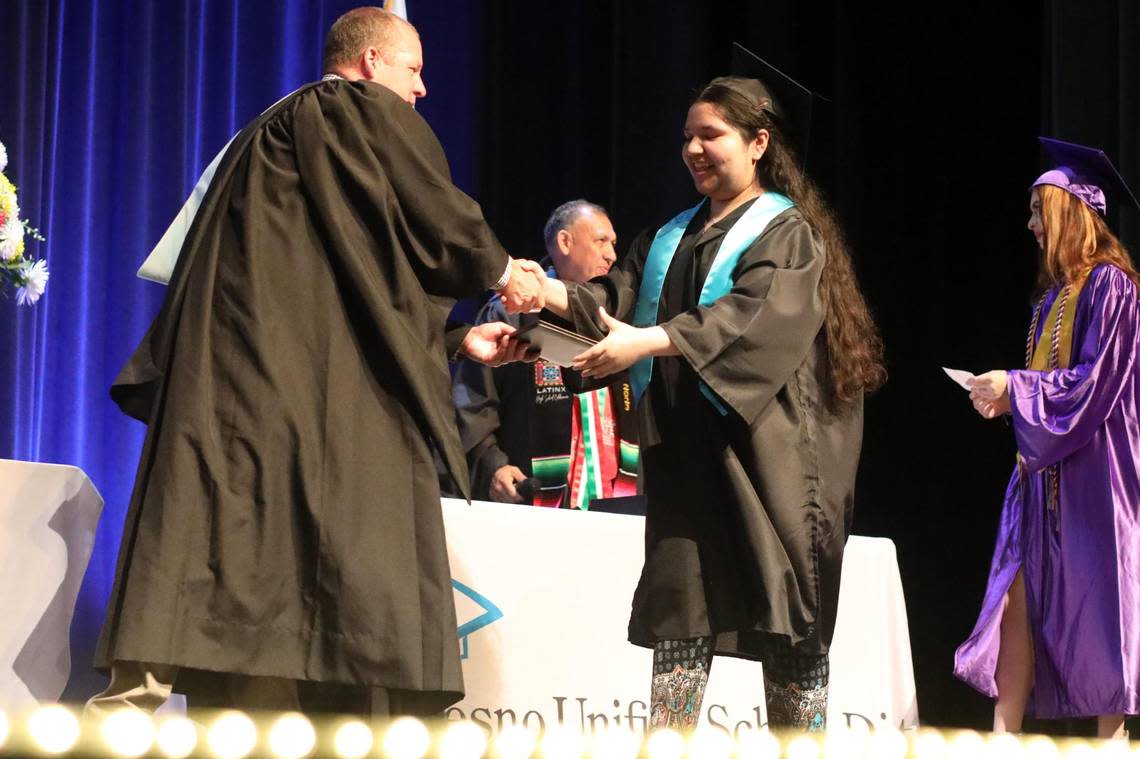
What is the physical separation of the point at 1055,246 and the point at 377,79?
2526 millimetres

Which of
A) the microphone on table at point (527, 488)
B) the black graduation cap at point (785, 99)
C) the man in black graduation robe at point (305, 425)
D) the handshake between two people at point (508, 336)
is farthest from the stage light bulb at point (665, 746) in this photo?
the microphone on table at point (527, 488)

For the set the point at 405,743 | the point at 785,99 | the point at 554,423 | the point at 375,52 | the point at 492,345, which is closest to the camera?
the point at 405,743

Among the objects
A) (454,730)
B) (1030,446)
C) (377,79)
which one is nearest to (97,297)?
(377,79)

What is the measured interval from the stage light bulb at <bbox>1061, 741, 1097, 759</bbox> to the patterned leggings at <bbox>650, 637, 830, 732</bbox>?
64.2 inches

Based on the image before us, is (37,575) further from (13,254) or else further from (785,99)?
(785,99)

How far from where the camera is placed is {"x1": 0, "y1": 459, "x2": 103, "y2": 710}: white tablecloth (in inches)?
124

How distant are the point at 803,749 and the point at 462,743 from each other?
0.27 metres

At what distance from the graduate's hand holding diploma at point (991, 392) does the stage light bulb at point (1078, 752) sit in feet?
10.2

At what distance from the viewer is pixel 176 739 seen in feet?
2.97

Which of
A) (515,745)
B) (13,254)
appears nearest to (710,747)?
(515,745)

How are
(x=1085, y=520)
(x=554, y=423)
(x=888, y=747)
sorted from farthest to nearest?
(x=554, y=423)
(x=1085, y=520)
(x=888, y=747)

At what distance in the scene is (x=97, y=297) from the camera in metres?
5.11

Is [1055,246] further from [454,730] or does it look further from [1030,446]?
[454,730]

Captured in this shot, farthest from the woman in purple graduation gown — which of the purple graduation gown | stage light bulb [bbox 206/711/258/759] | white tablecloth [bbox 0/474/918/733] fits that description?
stage light bulb [bbox 206/711/258/759]
